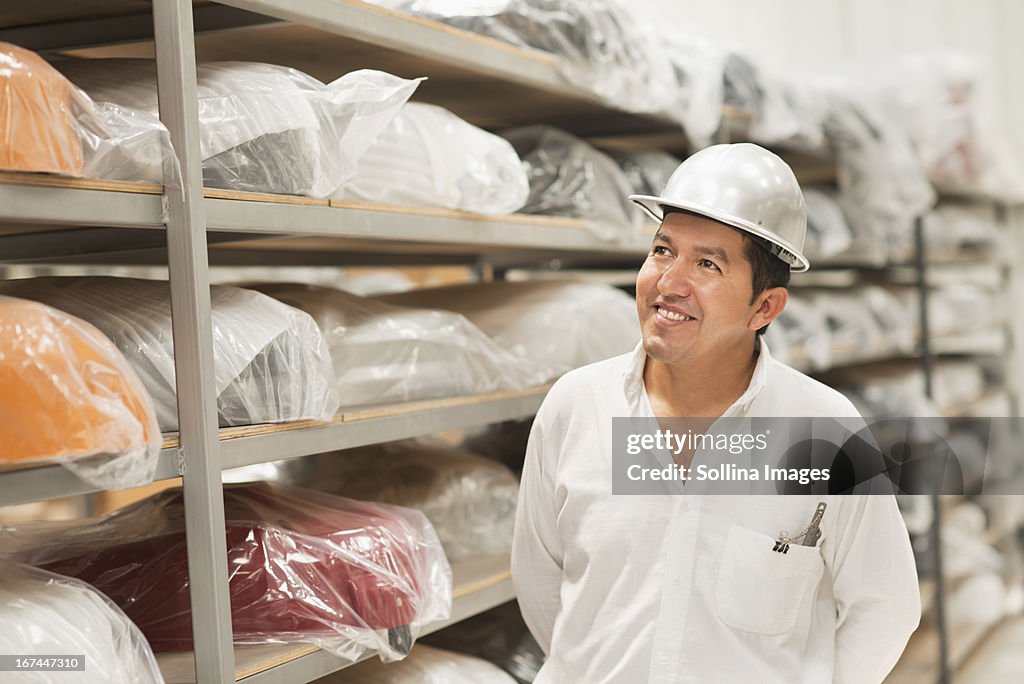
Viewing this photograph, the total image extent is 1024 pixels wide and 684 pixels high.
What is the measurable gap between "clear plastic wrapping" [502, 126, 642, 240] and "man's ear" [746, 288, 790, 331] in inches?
32.6

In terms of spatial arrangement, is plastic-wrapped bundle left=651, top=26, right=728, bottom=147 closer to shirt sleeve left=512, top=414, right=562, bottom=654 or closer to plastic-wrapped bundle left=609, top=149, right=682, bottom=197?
plastic-wrapped bundle left=609, top=149, right=682, bottom=197

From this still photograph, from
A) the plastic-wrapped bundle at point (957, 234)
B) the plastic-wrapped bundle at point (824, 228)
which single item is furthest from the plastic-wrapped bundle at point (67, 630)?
the plastic-wrapped bundle at point (957, 234)

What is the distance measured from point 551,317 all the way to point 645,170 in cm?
63

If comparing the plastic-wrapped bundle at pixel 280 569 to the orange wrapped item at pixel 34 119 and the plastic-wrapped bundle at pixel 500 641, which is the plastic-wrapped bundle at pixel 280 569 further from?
the orange wrapped item at pixel 34 119

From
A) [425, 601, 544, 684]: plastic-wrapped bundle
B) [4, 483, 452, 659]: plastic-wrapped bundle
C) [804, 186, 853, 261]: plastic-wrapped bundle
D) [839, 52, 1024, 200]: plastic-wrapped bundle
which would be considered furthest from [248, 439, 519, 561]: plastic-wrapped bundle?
[839, 52, 1024, 200]: plastic-wrapped bundle

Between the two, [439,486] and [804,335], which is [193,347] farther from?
[804,335]

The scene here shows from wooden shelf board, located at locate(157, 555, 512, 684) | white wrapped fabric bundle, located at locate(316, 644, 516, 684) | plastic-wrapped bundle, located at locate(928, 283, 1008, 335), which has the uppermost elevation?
plastic-wrapped bundle, located at locate(928, 283, 1008, 335)

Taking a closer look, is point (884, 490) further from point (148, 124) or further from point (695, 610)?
point (148, 124)

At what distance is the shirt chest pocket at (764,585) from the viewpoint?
169 cm

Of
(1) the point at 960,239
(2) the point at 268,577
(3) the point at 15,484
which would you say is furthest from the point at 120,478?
(1) the point at 960,239

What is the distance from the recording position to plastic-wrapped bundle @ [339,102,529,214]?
1978 millimetres

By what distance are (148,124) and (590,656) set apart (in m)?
1.10

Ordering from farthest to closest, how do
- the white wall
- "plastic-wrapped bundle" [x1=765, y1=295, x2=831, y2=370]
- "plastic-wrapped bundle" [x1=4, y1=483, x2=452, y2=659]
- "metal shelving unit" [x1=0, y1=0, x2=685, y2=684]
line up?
the white wall, "plastic-wrapped bundle" [x1=765, y1=295, x2=831, y2=370], "plastic-wrapped bundle" [x1=4, y1=483, x2=452, y2=659], "metal shelving unit" [x1=0, y1=0, x2=685, y2=684]

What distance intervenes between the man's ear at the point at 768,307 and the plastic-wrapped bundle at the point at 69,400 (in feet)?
3.16
